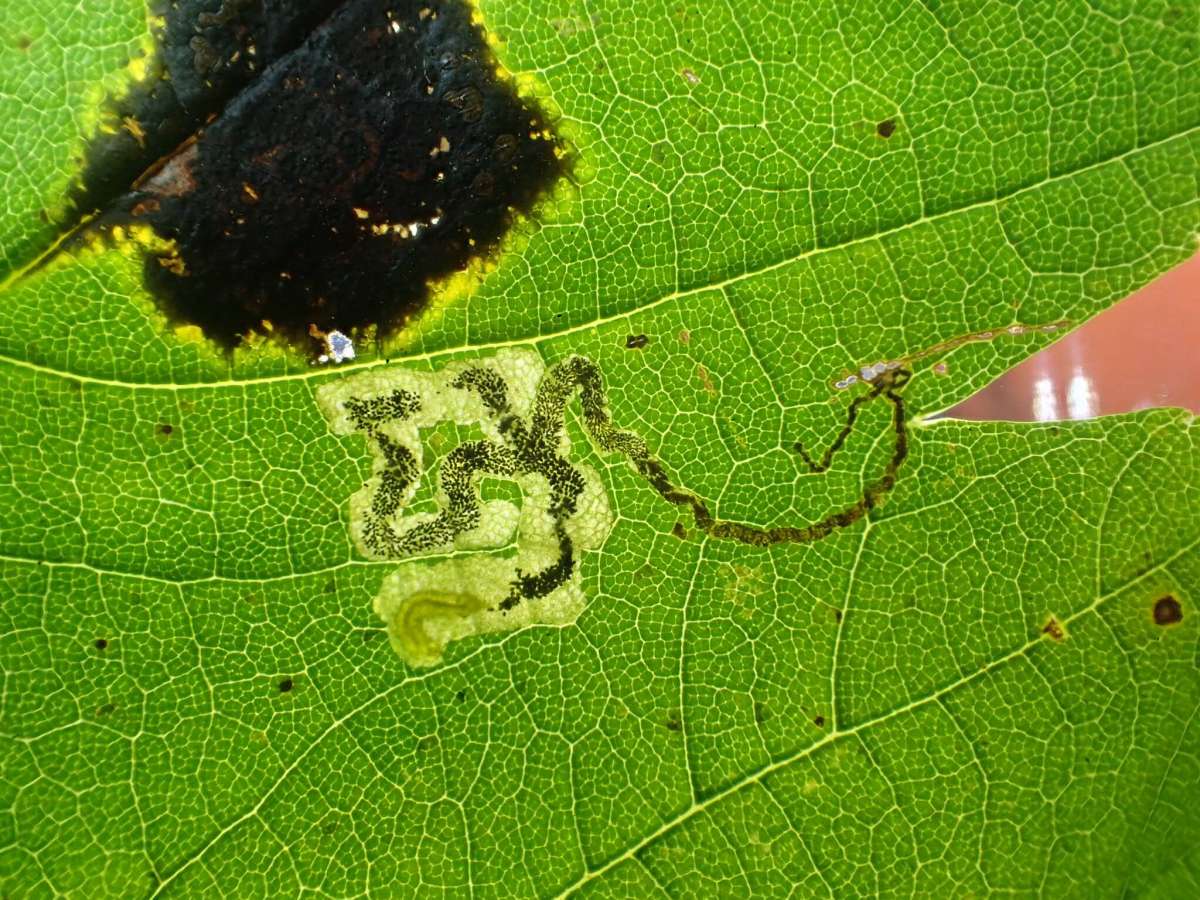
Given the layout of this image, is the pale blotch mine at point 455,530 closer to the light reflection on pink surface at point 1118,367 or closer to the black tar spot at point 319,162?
the black tar spot at point 319,162

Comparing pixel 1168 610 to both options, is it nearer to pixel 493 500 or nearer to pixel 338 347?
pixel 493 500

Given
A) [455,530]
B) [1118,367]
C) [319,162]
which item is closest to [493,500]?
[455,530]

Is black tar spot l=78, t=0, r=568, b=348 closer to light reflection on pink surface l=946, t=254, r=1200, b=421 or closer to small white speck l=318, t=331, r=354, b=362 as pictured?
small white speck l=318, t=331, r=354, b=362

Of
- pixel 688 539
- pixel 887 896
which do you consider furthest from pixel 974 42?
pixel 887 896

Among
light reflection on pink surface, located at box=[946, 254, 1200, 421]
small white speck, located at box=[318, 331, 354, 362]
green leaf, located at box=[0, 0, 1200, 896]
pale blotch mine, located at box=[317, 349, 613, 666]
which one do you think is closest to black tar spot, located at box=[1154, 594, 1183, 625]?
green leaf, located at box=[0, 0, 1200, 896]

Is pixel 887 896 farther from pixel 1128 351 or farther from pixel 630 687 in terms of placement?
pixel 1128 351

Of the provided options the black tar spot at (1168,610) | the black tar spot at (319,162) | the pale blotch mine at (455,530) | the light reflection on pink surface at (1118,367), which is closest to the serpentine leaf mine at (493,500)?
the pale blotch mine at (455,530)
